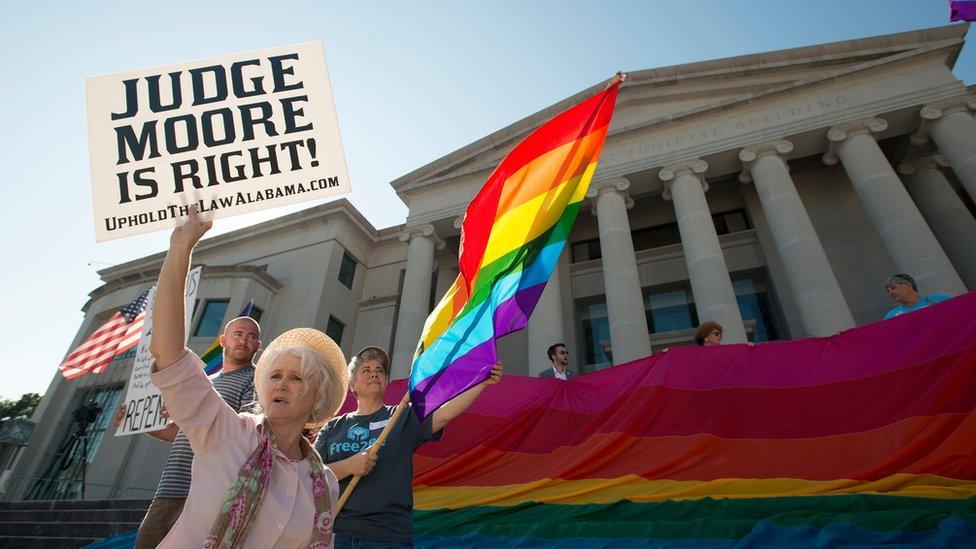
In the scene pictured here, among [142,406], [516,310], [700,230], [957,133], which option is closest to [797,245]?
[700,230]

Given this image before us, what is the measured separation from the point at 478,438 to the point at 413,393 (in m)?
4.65

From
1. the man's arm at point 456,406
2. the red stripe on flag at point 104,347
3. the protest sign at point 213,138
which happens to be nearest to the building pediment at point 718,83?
the red stripe on flag at point 104,347

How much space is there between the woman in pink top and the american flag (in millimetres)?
10603

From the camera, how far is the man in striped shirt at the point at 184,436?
3.21m

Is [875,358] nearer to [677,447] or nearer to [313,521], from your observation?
[677,447]

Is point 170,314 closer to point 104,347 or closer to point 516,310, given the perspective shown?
point 516,310

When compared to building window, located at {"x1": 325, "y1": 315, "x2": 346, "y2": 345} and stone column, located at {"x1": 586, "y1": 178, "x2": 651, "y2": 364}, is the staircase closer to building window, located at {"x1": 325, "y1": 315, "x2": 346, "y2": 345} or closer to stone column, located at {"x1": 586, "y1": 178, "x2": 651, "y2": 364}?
stone column, located at {"x1": 586, "y1": 178, "x2": 651, "y2": 364}

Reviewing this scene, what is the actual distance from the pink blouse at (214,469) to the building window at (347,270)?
62.6 feet

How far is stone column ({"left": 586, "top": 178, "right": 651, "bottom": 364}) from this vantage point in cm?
1213

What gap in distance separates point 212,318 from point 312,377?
1847 cm

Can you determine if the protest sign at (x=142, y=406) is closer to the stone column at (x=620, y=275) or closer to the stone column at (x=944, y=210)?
the stone column at (x=620, y=275)

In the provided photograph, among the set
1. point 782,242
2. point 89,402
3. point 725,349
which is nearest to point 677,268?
point 782,242

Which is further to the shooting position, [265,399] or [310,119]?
[310,119]

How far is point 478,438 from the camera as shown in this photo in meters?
7.35
